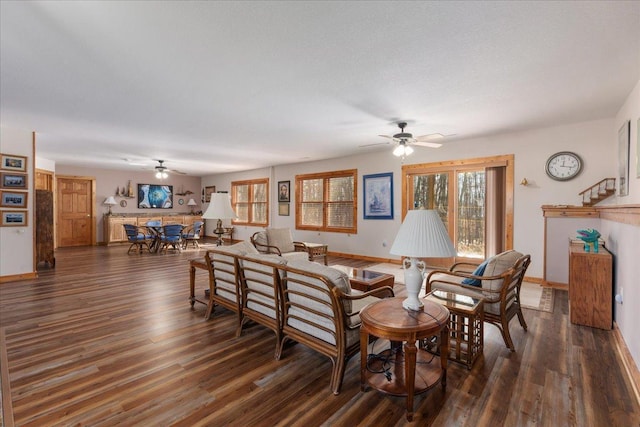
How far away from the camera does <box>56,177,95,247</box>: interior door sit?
9.57m

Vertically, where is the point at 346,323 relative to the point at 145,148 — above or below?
below

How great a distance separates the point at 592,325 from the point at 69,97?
643 cm

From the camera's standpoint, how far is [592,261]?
324cm

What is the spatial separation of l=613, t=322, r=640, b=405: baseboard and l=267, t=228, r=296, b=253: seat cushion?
4806mm

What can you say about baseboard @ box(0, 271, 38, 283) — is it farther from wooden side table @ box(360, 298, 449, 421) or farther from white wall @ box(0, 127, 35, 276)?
wooden side table @ box(360, 298, 449, 421)

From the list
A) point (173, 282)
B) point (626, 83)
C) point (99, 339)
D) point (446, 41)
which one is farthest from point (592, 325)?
point (173, 282)

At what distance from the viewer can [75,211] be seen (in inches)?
387

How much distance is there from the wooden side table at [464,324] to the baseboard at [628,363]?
0.97 meters

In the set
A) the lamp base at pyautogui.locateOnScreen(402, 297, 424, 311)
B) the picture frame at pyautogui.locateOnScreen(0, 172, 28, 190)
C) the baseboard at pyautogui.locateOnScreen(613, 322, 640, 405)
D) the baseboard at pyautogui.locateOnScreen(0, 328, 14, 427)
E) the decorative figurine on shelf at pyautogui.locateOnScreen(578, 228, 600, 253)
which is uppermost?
the picture frame at pyautogui.locateOnScreen(0, 172, 28, 190)

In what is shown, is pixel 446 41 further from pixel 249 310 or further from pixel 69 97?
pixel 69 97

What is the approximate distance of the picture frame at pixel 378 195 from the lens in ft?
22.9

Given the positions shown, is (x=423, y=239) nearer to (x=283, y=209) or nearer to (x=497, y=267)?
(x=497, y=267)

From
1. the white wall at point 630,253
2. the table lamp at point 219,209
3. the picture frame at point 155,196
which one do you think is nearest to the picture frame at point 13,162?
the table lamp at point 219,209

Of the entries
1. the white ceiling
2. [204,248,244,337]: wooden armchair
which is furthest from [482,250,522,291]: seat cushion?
[204,248,244,337]: wooden armchair
